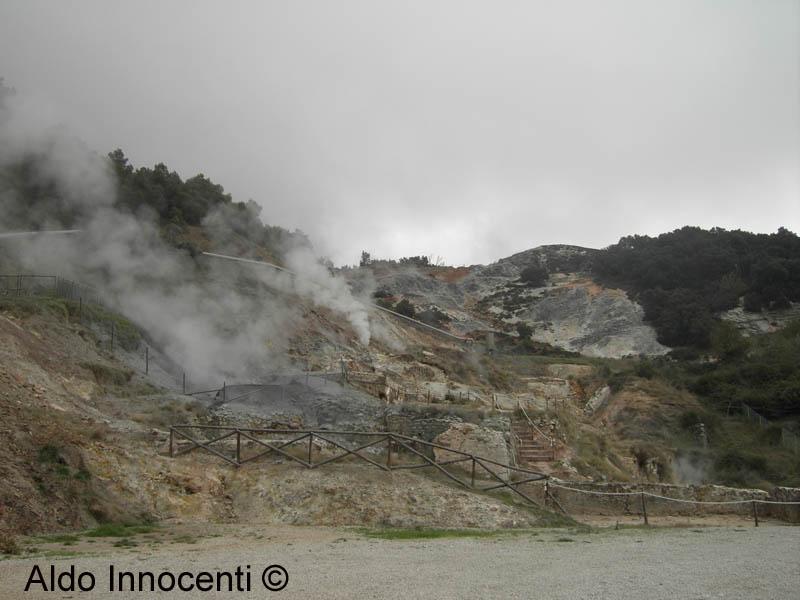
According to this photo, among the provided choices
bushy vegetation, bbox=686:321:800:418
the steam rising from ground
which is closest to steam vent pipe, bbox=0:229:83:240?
the steam rising from ground

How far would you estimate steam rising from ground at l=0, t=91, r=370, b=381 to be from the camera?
25406mm

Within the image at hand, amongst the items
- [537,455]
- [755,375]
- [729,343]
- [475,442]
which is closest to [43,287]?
[475,442]

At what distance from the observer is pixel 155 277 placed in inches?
1093

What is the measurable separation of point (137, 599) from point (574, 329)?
5640 centimetres

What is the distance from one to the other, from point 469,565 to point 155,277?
2180 centimetres

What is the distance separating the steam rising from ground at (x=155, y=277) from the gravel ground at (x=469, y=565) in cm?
1492

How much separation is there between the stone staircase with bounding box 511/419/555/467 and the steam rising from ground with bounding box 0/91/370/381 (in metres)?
9.62

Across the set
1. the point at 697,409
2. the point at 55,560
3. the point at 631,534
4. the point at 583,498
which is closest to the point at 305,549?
the point at 55,560

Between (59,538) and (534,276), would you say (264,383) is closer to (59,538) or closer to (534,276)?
(59,538)

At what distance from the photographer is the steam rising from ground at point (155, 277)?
83.4 ft

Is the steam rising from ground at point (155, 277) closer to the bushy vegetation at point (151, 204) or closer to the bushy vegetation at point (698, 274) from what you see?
the bushy vegetation at point (151, 204)

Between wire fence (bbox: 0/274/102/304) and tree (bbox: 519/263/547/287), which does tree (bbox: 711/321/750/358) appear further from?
wire fence (bbox: 0/274/102/304)

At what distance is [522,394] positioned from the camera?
108 ft

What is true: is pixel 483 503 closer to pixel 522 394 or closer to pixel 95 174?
→ pixel 522 394
